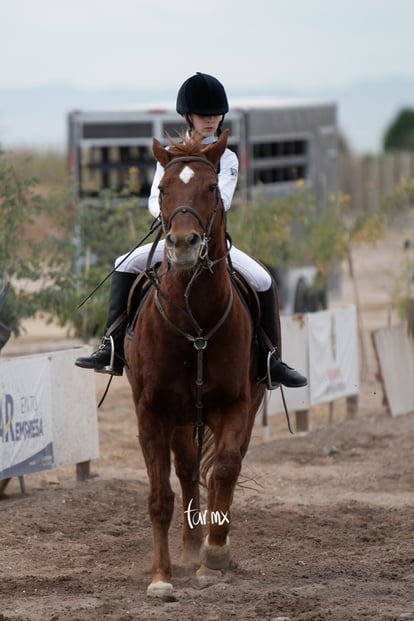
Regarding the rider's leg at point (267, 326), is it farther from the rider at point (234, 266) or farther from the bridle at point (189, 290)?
the bridle at point (189, 290)

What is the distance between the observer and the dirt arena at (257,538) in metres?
6.68

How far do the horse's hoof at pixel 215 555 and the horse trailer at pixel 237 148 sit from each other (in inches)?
450

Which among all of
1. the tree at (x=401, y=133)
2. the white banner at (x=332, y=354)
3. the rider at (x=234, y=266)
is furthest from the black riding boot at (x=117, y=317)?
the tree at (x=401, y=133)

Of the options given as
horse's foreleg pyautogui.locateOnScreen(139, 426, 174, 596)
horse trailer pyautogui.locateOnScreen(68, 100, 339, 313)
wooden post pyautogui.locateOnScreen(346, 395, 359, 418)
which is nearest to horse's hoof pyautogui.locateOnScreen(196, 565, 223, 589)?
horse's foreleg pyautogui.locateOnScreen(139, 426, 174, 596)

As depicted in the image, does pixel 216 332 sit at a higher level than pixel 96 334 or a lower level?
higher

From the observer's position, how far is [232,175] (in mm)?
7332

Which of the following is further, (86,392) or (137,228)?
(137,228)

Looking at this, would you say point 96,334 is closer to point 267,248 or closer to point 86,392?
point 267,248

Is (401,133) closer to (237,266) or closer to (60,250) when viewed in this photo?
(60,250)

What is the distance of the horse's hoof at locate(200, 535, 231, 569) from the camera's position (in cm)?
733

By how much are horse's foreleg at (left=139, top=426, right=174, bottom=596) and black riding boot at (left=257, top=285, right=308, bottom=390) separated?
1020 mm

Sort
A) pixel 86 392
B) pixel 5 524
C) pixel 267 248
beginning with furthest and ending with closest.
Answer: pixel 267 248
pixel 86 392
pixel 5 524

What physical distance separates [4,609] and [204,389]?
5.40 feet

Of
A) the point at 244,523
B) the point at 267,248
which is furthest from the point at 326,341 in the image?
the point at 244,523
